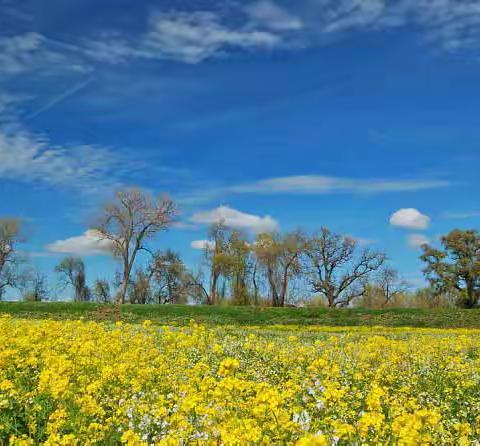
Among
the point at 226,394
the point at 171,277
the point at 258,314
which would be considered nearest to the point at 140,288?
the point at 171,277

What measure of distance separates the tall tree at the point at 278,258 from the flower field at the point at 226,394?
169 feet

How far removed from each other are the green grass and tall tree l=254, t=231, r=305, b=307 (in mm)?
21944

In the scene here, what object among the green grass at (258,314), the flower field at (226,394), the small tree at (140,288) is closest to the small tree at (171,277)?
the small tree at (140,288)

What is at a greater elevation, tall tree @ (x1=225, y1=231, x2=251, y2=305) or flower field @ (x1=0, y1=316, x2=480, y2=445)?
tall tree @ (x1=225, y1=231, x2=251, y2=305)

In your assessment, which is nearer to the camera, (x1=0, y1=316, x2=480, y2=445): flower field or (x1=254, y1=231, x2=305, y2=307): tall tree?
(x1=0, y1=316, x2=480, y2=445): flower field

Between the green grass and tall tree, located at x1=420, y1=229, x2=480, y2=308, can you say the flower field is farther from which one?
tall tree, located at x1=420, y1=229, x2=480, y2=308

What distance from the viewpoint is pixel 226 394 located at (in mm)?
5004

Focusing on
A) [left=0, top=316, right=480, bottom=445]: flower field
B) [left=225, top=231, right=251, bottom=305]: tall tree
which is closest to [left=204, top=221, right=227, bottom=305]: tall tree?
[left=225, top=231, right=251, bottom=305]: tall tree

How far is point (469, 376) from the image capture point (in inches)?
380

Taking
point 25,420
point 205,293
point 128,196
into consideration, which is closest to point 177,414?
point 25,420

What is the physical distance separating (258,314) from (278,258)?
2584 cm

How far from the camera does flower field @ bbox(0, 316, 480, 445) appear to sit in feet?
14.0

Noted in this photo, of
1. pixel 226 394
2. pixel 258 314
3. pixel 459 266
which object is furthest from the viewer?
pixel 459 266

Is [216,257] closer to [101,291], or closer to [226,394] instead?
[101,291]
